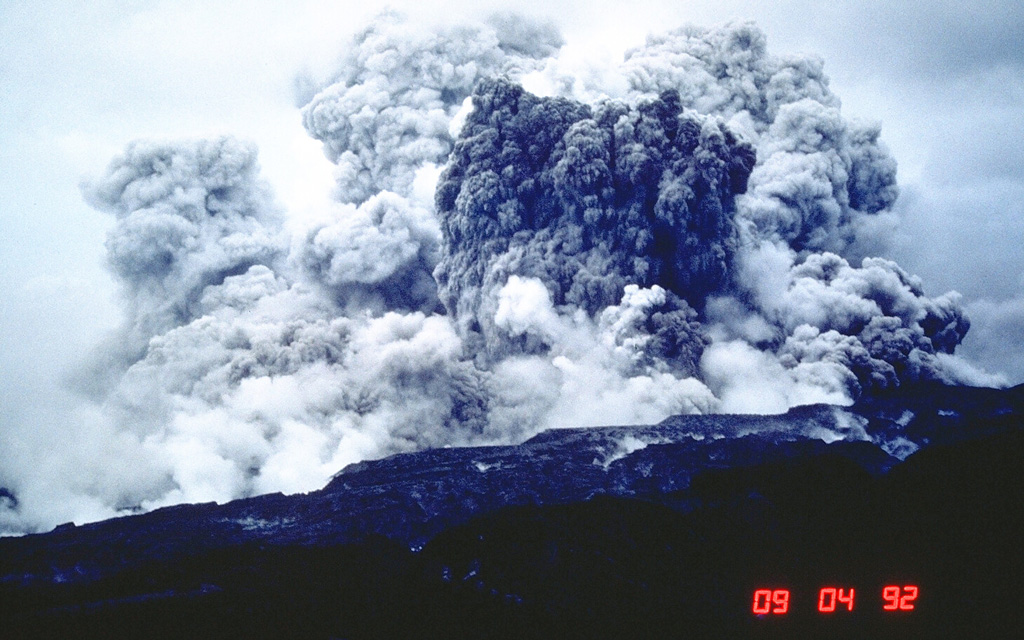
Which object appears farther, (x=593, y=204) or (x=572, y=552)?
(x=593, y=204)

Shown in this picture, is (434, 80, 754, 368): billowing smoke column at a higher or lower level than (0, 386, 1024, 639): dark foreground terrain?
higher

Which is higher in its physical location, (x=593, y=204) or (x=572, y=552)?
(x=593, y=204)

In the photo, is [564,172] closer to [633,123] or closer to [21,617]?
[633,123]

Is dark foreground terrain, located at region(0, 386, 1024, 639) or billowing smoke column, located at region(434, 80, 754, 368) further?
billowing smoke column, located at region(434, 80, 754, 368)

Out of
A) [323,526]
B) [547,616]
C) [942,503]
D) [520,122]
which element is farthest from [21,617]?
[520,122]

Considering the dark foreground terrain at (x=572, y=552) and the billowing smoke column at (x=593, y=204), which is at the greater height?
the billowing smoke column at (x=593, y=204)

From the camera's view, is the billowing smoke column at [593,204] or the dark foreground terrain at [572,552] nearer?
the dark foreground terrain at [572,552]

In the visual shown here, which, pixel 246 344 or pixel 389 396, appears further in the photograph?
pixel 246 344

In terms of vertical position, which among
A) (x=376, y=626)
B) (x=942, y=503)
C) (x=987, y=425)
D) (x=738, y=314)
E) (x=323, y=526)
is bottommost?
(x=376, y=626)
